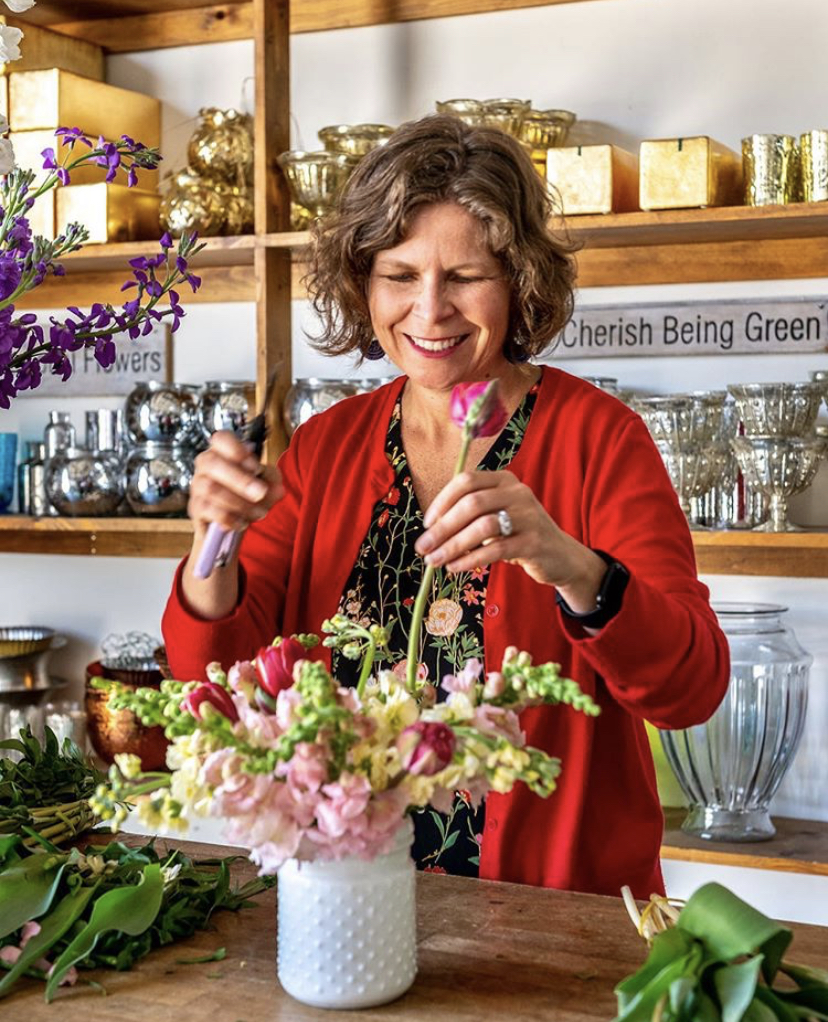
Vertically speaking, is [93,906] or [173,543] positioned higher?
[173,543]

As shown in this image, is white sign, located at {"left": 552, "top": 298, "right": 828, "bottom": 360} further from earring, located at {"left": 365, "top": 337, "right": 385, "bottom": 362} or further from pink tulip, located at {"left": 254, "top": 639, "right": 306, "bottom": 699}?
pink tulip, located at {"left": 254, "top": 639, "right": 306, "bottom": 699}

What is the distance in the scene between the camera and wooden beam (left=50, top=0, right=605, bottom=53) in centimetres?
270

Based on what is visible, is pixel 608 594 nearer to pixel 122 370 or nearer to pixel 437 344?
pixel 437 344

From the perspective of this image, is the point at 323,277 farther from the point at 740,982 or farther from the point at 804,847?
the point at 804,847

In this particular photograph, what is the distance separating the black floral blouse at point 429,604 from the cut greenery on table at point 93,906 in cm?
31

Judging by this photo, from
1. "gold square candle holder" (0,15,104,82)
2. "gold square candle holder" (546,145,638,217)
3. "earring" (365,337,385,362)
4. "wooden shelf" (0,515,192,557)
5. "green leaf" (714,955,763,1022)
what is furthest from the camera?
"gold square candle holder" (0,15,104,82)

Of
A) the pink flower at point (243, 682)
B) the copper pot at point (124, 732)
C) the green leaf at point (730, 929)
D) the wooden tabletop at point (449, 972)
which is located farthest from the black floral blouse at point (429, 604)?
the copper pot at point (124, 732)

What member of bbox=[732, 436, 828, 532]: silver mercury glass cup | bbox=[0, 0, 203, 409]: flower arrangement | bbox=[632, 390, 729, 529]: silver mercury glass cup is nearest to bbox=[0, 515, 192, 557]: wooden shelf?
bbox=[632, 390, 729, 529]: silver mercury glass cup

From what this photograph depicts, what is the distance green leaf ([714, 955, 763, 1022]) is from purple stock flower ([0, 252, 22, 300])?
2.64 feet

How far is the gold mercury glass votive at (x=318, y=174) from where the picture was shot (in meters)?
2.47

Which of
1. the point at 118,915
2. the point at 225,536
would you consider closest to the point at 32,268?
the point at 225,536

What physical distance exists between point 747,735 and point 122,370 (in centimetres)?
146

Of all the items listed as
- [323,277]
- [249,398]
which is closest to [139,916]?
[323,277]

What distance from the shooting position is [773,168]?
228 centimetres
